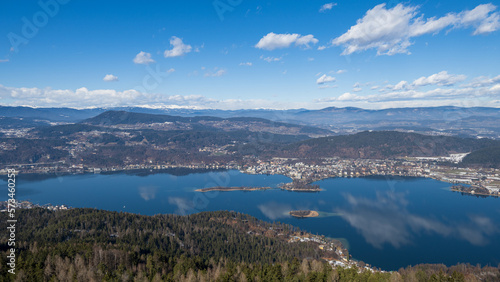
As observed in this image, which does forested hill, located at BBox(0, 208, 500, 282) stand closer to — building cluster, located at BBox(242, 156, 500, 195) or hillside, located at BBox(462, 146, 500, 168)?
building cluster, located at BBox(242, 156, 500, 195)

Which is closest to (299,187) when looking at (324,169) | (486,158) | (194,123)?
(324,169)

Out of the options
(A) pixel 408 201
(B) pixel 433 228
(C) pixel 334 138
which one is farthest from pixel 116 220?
(C) pixel 334 138

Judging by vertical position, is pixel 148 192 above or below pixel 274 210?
below

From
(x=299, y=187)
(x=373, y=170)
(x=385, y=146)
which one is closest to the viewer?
(x=299, y=187)

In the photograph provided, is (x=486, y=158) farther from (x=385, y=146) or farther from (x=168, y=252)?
(x=168, y=252)

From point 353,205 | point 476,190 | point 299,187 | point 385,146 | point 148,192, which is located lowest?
point 148,192

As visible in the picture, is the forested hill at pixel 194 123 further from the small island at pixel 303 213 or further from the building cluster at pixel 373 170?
the small island at pixel 303 213

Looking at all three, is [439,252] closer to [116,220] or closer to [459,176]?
[116,220]
